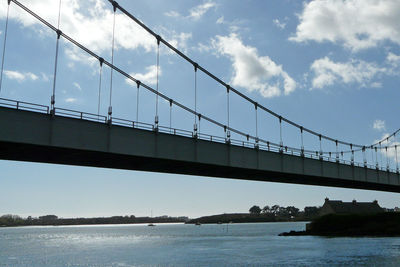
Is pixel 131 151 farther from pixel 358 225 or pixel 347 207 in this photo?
pixel 347 207

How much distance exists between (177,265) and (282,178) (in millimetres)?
16343

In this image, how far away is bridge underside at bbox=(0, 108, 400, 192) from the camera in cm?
3152

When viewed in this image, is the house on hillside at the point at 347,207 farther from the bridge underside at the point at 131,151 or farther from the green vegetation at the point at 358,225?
the bridge underside at the point at 131,151

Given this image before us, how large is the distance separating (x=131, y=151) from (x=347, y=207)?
133071mm

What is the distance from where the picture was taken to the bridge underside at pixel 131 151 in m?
31.5

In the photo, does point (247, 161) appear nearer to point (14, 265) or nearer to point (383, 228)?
point (14, 265)

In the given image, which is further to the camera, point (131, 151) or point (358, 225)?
point (358, 225)

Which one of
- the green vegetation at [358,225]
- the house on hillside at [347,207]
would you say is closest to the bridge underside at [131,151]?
the green vegetation at [358,225]

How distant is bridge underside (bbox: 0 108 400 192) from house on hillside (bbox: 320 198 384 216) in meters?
101

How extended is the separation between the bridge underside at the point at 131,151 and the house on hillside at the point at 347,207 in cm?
10097


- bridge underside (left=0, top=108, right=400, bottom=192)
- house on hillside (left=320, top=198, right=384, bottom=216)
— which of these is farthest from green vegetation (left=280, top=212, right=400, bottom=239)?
bridge underside (left=0, top=108, right=400, bottom=192)

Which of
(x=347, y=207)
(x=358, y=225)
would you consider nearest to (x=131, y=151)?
(x=358, y=225)

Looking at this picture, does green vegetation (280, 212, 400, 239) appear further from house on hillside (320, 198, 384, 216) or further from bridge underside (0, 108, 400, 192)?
bridge underside (0, 108, 400, 192)

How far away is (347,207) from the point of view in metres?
156
